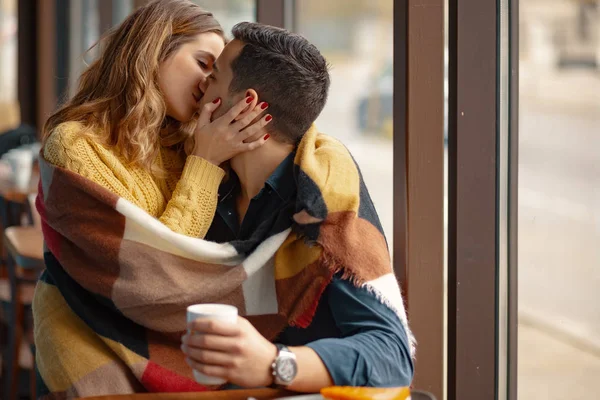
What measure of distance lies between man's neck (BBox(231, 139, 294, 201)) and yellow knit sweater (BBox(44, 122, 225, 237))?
0.16ft

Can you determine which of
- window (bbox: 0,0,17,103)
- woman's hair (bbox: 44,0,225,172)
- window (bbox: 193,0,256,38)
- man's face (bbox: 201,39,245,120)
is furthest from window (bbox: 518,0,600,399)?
window (bbox: 0,0,17,103)

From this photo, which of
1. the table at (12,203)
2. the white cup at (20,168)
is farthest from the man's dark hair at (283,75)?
the white cup at (20,168)

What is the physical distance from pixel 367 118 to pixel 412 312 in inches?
43.6

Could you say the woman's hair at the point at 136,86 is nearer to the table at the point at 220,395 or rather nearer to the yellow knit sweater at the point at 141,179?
the yellow knit sweater at the point at 141,179

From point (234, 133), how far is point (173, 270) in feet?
0.98

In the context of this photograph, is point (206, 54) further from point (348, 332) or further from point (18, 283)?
point (18, 283)

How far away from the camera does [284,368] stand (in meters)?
1.26

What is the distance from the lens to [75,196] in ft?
5.03

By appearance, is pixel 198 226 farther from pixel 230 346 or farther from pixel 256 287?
pixel 230 346

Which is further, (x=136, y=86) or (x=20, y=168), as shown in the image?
(x=20, y=168)

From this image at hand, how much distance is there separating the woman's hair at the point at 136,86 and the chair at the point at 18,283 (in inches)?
41.6

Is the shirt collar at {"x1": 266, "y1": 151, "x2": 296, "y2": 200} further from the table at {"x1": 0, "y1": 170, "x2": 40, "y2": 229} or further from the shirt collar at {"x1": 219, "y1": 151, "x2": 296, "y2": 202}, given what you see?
the table at {"x1": 0, "y1": 170, "x2": 40, "y2": 229}

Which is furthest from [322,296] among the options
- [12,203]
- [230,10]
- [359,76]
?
[12,203]

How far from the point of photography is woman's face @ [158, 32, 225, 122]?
1.71 meters
